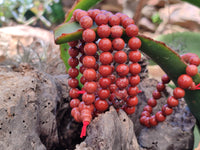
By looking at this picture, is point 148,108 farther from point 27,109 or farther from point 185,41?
point 185,41

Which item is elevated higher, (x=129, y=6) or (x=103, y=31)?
(x=103, y=31)

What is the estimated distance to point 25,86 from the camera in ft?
1.44

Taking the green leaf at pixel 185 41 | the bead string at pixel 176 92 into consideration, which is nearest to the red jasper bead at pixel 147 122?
the bead string at pixel 176 92

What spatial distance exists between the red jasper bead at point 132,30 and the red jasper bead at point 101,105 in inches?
Result: 6.3

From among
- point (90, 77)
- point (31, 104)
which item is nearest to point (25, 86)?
point (31, 104)

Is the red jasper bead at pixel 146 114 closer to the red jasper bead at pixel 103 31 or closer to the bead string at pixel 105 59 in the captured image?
the bead string at pixel 105 59

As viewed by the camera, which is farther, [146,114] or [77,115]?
[146,114]

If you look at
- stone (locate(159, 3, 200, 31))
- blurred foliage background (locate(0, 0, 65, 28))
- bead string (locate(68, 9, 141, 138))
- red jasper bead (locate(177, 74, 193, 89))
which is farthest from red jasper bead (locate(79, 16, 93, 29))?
stone (locate(159, 3, 200, 31))

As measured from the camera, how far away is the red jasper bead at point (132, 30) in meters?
0.42

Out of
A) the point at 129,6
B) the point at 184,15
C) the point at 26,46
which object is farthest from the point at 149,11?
the point at 26,46

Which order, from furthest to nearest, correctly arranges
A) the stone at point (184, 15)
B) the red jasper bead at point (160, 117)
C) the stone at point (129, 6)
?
the stone at point (129, 6)
the stone at point (184, 15)
the red jasper bead at point (160, 117)

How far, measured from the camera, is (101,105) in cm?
44

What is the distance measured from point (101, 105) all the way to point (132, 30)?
18 centimetres

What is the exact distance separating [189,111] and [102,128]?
316 millimetres
